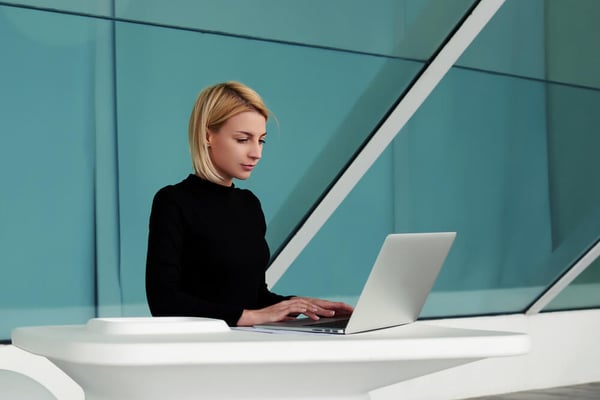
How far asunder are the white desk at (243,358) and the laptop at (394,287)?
0.19 feet

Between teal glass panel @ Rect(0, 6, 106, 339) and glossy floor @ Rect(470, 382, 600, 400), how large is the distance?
292cm

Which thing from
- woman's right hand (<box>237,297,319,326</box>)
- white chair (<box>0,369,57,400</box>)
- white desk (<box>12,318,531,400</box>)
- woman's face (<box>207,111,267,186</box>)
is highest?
woman's face (<box>207,111,267,186</box>)

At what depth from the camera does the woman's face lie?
2533 millimetres

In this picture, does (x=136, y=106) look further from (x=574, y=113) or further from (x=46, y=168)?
(x=574, y=113)

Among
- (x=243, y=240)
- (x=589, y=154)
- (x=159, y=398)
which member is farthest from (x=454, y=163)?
(x=159, y=398)

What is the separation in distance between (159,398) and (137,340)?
0.53ft

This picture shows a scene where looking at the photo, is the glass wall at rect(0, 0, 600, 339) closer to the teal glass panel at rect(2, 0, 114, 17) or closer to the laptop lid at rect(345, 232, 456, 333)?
the teal glass panel at rect(2, 0, 114, 17)

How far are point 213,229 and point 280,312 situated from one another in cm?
35

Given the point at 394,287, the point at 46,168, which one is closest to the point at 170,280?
the point at 394,287

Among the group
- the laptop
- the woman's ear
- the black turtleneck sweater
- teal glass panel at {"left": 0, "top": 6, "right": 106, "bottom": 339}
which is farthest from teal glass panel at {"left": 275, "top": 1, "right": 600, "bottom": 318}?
the laptop

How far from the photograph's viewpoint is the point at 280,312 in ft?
7.62

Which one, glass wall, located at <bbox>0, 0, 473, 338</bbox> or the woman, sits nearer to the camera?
Result: the woman

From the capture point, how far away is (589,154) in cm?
627

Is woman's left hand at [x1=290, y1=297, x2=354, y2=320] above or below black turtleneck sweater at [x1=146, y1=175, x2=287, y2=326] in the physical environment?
below
